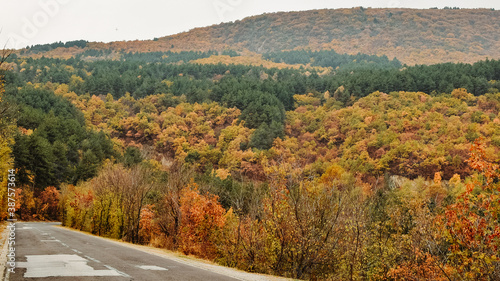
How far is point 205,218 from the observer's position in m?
25.7

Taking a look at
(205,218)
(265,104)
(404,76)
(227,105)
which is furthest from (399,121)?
(205,218)

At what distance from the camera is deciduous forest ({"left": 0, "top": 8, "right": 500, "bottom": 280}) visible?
16375mm

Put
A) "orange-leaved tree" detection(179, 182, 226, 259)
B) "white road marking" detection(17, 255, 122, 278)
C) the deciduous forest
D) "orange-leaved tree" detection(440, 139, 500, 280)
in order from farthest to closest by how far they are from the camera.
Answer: "orange-leaved tree" detection(179, 182, 226, 259)
the deciduous forest
"white road marking" detection(17, 255, 122, 278)
"orange-leaved tree" detection(440, 139, 500, 280)

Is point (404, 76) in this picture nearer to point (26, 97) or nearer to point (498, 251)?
point (26, 97)

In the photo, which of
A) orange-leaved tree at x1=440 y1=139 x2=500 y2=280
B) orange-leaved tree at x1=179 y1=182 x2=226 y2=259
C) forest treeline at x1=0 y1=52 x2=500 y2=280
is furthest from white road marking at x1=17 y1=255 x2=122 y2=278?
orange-leaved tree at x1=179 y1=182 x2=226 y2=259

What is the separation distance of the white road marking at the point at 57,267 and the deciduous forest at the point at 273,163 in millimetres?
7080

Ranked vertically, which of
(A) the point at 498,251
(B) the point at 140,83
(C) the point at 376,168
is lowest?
(C) the point at 376,168

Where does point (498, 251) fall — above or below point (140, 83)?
below

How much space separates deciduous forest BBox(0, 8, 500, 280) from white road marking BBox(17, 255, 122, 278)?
279 inches

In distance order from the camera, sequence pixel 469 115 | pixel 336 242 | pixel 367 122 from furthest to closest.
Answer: pixel 367 122
pixel 469 115
pixel 336 242

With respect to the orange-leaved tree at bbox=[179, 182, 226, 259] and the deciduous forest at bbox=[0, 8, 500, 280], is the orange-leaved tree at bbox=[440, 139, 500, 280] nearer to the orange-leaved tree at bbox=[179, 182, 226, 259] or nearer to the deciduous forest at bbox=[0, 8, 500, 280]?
the deciduous forest at bbox=[0, 8, 500, 280]

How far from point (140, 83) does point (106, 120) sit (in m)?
38.7

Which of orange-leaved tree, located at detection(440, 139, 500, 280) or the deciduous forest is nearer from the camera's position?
orange-leaved tree, located at detection(440, 139, 500, 280)

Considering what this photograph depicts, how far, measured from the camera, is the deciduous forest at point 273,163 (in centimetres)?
1638
